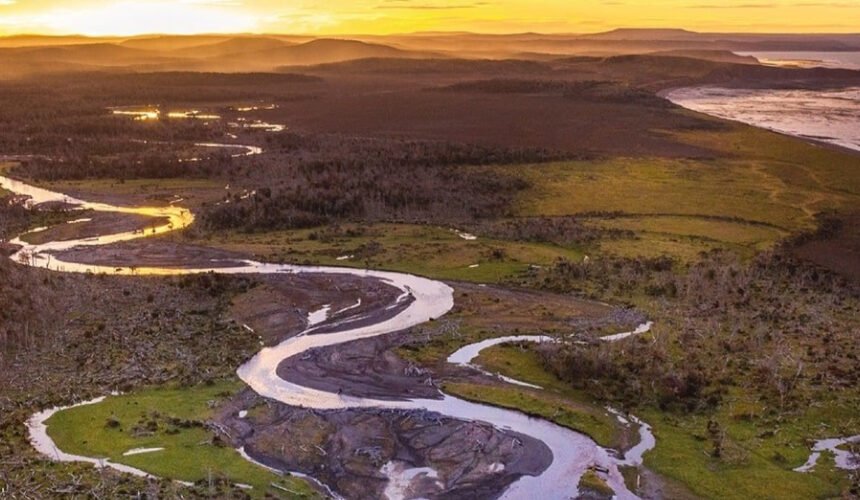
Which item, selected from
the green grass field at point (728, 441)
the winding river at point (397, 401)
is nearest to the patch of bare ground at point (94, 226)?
the winding river at point (397, 401)

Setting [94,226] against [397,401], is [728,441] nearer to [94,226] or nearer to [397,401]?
[397,401]

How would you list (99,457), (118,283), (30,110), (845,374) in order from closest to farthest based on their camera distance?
(99,457), (845,374), (118,283), (30,110)

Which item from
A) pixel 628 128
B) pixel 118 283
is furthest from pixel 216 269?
pixel 628 128

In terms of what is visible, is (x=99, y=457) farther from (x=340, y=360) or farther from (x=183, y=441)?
(x=340, y=360)

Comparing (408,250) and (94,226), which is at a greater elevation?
(408,250)

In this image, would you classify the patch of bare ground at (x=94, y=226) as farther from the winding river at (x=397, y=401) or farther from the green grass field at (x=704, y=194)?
the green grass field at (x=704, y=194)

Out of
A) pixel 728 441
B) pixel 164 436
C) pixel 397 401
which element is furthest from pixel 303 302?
pixel 728 441

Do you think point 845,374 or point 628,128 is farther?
point 628,128

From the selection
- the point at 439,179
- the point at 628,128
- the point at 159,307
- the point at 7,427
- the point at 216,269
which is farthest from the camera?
the point at 628,128
